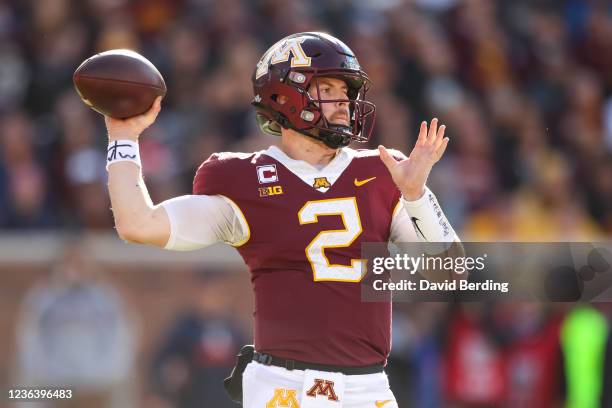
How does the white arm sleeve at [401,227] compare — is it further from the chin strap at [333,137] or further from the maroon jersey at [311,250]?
the chin strap at [333,137]

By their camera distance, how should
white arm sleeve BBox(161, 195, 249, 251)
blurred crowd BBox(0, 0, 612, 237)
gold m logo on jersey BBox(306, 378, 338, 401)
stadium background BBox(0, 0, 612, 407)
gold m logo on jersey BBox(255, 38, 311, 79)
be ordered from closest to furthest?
gold m logo on jersey BBox(306, 378, 338, 401), white arm sleeve BBox(161, 195, 249, 251), gold m logo on jersey BBox(255, 38, 311, 79), stadium background BBox(0, 0, 612, 407), blurred crowd BBox(0, 0, 612, 237)

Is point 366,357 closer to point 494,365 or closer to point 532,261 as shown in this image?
point 532,261

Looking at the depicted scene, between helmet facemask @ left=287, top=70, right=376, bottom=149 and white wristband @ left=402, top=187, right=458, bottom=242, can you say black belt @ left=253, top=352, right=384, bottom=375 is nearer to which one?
white wristband @ left=402, top=187, right=458, bottom=242

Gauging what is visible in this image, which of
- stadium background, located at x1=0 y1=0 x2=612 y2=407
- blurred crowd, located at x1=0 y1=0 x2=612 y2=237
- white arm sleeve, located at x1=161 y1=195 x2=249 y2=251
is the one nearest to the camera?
white arm sleeve, located at x1=161 y1=195 x2=249 y2=251

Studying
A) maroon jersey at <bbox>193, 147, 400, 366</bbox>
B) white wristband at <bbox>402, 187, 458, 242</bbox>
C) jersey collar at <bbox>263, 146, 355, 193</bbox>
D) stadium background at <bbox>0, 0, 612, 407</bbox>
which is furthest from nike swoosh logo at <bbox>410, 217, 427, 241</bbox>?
stadium background at <bbox>0, 0, 612, 407</bbox>

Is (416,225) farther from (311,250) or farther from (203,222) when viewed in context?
(203,222)

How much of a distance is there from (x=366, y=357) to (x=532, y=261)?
12.6ft

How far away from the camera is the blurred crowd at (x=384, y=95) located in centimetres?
931

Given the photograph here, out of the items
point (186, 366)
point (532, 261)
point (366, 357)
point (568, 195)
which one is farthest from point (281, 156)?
point (568, 195)

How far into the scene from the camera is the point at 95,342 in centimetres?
876

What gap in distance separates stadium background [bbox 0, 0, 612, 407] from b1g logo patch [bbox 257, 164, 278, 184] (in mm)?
4269

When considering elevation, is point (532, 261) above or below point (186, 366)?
above

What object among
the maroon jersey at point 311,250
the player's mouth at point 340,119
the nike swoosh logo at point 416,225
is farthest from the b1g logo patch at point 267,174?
the nike swoosh logo at point 416,225

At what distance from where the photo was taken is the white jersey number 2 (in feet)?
14.3
